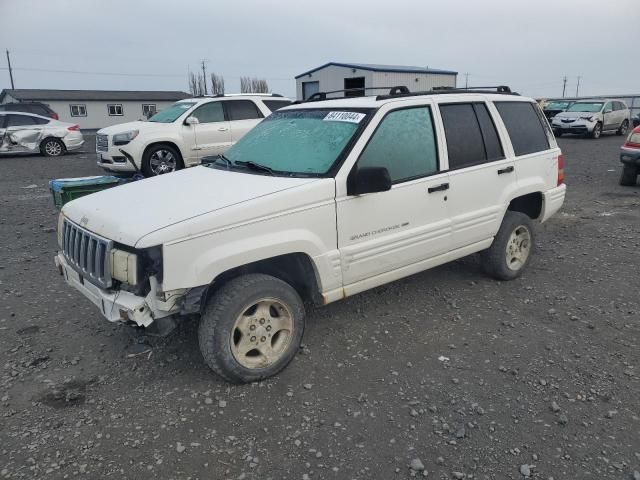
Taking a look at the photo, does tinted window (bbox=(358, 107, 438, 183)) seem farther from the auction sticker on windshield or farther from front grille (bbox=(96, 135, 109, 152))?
front grille (bbox=(96, 135, 109, 152))

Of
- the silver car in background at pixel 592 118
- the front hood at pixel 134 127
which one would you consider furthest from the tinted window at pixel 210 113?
the silver car in background at pixel 592 118

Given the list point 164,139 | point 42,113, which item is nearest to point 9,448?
point 164,139

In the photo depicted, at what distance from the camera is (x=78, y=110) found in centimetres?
4316

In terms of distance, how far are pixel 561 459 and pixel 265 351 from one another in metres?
1.86

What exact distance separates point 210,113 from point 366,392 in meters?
8.52

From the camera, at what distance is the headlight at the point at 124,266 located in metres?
2.87

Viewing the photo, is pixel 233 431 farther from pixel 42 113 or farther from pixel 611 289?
pixel 42 113

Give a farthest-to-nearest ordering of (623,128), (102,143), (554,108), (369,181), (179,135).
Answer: (554,108) < (623,128) < (102,143) < (179,135) < (369,181)

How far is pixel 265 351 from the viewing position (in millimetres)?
3348

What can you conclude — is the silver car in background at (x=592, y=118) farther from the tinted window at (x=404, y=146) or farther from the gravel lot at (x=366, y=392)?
the tinted window at (x=404, y=146)

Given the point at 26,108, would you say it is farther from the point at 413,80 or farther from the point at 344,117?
the point at 413,80

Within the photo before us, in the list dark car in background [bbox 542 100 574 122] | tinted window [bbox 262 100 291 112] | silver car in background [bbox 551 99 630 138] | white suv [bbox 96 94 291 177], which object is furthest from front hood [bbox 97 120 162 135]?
dark car in background [bbox 542 100 574 122]

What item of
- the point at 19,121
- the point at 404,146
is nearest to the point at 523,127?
the point at 404,146

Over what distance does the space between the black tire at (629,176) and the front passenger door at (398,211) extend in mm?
7802
